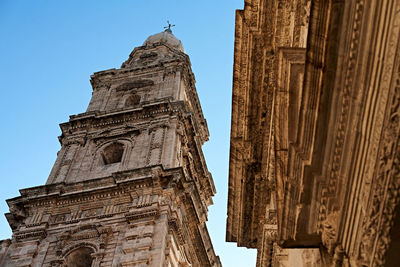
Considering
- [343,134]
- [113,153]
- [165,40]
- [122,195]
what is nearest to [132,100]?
[113,153]

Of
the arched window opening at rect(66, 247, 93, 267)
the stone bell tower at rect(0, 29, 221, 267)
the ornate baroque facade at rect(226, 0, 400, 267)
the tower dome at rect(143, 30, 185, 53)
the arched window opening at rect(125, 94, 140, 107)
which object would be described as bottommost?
the ornate baroque facade at rect(226, 0, 400, 267)

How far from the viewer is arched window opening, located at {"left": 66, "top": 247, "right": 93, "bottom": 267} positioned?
859 inches

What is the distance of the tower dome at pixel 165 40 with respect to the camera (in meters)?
46.7

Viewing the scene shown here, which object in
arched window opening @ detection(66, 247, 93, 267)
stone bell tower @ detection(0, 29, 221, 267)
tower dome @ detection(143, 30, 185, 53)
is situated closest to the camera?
stone bell tower @ detection(0, 29, 221, 267)

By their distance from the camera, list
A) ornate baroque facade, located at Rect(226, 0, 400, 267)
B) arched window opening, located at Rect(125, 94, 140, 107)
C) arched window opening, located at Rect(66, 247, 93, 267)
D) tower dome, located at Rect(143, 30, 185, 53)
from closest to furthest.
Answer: ornate baroque facade, located at Rect(226, 0, 400, 267)
arched window opening, located at Rect(66, 247, 93, 267)
arched window opening, located at Rect(125, 94, 140, 107)
tower dome, located at Rect(143, 30, 185, 53)

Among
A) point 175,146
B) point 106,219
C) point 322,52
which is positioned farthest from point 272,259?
point 175,146

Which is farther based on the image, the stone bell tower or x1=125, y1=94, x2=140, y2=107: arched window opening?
x1=125, y1=94, x2=140, y2=107: arched window opening

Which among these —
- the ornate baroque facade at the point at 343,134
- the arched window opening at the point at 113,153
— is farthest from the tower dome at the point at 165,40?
the ornate baroque facade at the point at 343,134

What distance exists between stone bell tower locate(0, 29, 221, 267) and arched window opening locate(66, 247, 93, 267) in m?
0.04

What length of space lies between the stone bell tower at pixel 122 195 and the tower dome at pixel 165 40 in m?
13.0

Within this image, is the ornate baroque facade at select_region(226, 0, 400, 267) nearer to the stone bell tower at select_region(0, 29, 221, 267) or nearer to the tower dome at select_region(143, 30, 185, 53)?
the stone bell tower at select_region(0, 29, 221, 267)

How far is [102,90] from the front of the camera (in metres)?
35.4

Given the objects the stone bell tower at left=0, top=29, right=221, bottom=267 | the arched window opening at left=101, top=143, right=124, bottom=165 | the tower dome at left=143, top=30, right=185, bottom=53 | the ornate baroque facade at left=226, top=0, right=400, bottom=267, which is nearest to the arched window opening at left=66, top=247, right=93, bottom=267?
the stone bell tower at left=0, top=29, right=221, bottom=267

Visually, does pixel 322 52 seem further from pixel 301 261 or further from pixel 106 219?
pixel 106 219
